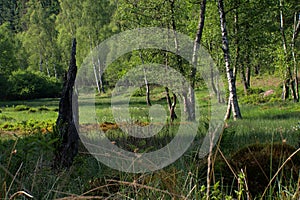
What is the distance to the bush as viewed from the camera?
149 feet

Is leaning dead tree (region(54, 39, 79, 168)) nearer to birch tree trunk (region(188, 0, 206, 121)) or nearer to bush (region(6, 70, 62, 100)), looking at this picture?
birch tree trunk (region(188, 0, 206, 121))

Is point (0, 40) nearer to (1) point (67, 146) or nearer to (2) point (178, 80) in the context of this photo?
(2) point (178, 80)

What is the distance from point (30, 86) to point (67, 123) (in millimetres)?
44100

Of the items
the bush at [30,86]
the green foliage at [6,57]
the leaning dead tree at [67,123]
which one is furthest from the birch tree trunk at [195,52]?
the green foliage at [6,57]

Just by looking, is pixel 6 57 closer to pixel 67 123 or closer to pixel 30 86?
pixel 30 86

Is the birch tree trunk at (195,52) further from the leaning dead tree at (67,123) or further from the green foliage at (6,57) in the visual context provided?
the green foliage at (6,57)

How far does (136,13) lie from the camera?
1817 cm

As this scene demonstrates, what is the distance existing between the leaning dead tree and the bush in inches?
1663

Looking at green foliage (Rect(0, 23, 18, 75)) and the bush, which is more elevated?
green foliage (Rect(0, 23, 18, 75))

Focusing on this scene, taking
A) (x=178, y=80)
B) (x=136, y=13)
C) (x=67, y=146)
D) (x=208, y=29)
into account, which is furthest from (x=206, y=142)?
(x=208, y=29)

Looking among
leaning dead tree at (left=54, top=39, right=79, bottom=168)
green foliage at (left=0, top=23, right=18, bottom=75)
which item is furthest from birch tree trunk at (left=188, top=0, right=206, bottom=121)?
green foliage at (left=0, top=23, right=18, bottom=75)

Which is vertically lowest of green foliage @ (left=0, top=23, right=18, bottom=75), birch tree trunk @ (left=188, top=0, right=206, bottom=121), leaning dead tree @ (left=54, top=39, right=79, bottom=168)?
leaning dead tree @ (left=54, top=39, right=79, bottom=168)

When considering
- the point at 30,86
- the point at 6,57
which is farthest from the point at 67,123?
the point at 6,57

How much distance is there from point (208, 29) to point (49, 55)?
145 feet
